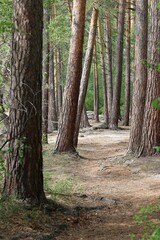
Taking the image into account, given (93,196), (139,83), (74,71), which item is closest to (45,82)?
(74,71)

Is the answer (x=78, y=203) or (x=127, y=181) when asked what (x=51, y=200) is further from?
(x=127, y=181)

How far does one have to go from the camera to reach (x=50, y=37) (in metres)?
20.2

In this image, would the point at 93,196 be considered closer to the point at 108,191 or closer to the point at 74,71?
the point at 108,191

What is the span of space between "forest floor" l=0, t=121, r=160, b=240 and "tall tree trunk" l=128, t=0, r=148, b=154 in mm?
698

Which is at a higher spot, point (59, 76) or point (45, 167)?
point (59, 76)

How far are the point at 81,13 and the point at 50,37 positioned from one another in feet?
18.5

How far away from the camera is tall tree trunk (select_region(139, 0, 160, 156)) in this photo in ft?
41.1

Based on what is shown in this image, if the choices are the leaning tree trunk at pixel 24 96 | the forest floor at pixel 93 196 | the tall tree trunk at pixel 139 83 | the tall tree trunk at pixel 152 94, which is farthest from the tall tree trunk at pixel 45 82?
the leaning tree trunk at pixel 24 96

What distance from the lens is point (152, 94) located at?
12.9 meters

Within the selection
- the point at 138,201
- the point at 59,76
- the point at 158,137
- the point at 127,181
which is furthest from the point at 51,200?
the point at 59,76

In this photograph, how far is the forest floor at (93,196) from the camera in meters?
6.61

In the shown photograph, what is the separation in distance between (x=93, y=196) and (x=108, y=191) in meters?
0.79

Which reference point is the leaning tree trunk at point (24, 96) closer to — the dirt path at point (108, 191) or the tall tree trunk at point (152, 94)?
the dirt path at point (108, 191)

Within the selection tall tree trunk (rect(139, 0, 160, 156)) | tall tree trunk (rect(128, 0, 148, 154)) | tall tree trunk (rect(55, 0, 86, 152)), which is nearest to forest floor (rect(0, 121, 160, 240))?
Answer: tall tree trunk (rect(139, 0, 160, 156))
